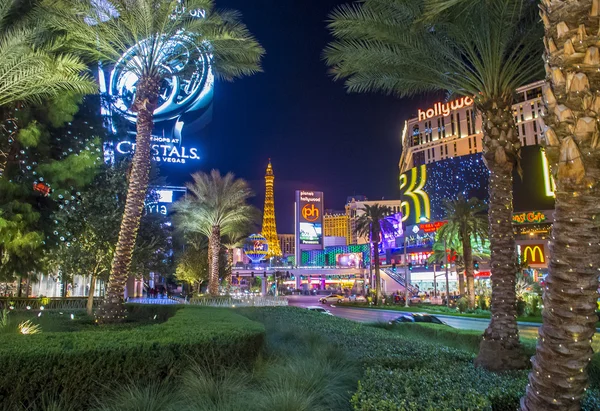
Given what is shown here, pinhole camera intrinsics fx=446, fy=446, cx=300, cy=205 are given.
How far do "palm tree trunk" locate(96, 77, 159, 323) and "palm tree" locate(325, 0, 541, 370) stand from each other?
7.39m

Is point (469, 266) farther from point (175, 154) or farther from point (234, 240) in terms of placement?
point (175, 154)

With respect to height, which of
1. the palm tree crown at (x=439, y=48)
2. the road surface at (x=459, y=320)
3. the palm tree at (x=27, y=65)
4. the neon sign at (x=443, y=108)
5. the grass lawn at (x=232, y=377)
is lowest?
the road surface at (x=459, y=320)

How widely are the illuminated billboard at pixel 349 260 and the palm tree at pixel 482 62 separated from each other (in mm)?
113254

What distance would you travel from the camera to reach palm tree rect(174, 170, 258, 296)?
37.7 m

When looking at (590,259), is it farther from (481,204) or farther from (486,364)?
(481,204)

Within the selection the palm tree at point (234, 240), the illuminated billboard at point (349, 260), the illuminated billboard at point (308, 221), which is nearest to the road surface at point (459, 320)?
the palm tree at point (234, 240)

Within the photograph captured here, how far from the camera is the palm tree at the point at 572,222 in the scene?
13.1 ft

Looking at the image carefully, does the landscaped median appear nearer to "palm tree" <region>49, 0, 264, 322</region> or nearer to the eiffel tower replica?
"palm tree" <region>49, 0, 264, 322</region>

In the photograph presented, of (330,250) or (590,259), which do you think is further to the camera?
(330,250)

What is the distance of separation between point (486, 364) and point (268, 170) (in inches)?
5048

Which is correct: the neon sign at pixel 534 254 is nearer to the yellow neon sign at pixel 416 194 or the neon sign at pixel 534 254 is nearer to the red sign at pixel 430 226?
the red sign at pixel 430 226

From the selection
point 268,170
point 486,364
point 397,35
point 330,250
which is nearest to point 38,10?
point 397,35

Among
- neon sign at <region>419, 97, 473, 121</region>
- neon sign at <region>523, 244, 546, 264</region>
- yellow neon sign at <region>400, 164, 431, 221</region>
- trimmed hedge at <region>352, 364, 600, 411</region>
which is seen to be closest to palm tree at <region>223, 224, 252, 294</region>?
neon sign at <region>523, 244, 546, 264</region>

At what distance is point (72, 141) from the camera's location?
19.0 meters
